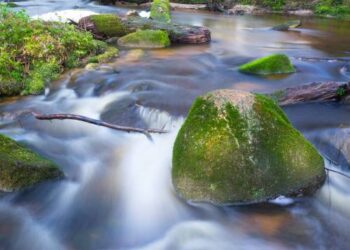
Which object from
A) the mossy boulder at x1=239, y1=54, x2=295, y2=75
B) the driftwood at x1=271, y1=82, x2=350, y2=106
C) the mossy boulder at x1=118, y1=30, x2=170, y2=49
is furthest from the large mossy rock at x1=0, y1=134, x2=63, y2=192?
the mossy boulder at x1=118, y1=30, x2=170, y2=49

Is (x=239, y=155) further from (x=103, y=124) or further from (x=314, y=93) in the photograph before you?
(x=314, y=93)

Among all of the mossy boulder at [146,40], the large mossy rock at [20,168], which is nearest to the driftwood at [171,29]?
the mossy boulder at [146,40]

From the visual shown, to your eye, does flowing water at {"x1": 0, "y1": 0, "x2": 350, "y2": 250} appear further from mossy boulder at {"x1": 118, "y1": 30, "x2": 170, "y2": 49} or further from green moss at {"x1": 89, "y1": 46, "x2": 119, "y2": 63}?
mossy boulder at {"x1": 118, "y1": 30, "x2": 170, "y2": 49}

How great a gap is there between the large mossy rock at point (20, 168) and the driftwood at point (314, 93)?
4.27 m

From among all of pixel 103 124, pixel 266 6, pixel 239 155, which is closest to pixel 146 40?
pixel 103 124

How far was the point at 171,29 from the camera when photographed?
1301 cm

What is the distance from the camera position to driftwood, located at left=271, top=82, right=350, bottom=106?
7223 mm

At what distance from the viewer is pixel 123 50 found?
11.8 metres

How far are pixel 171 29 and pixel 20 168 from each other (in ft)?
30.3

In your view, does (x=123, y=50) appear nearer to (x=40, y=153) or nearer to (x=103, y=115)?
(x=103, y=115)

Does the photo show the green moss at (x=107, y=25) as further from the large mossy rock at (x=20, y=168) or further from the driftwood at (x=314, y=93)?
the large mossy rock at (x=20, y=168)

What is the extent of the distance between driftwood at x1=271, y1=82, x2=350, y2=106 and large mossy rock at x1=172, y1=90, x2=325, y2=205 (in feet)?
8.53

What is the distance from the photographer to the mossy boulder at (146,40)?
12.1 meters

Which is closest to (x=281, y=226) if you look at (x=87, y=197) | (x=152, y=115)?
(x=87, y=197)
